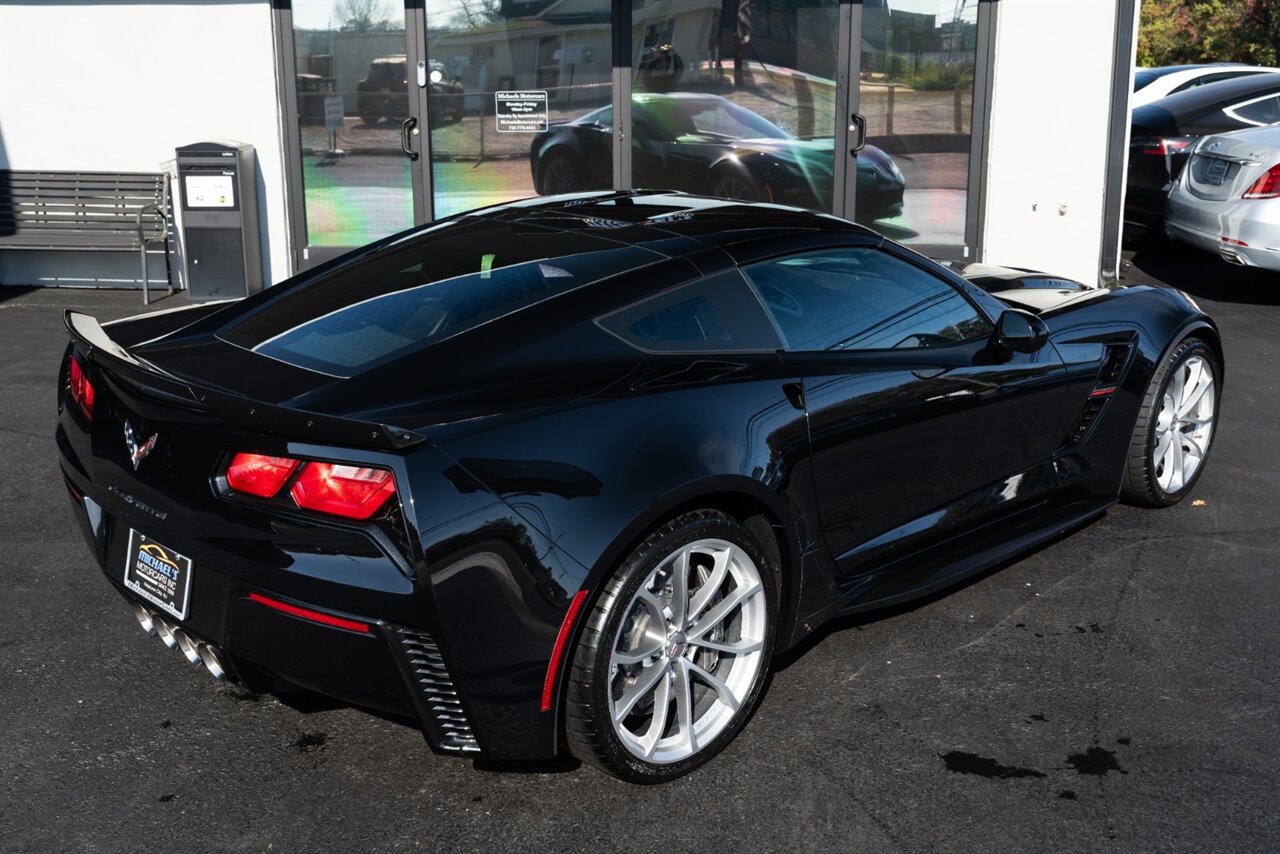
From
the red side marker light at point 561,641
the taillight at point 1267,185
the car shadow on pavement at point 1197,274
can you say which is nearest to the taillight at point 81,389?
the red side marker light at point 561,641

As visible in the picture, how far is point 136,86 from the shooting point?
1025cm

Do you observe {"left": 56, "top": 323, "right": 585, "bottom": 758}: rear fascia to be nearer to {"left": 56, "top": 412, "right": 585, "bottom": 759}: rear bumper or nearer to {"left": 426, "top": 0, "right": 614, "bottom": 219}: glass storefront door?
{"left": 56, "top": 412, "right": 585, "bottom": 759}: rear bumper

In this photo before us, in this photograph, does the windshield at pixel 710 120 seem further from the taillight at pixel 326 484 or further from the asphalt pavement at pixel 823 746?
the taillight at pixel 326 484

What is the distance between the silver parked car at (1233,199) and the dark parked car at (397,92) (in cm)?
563

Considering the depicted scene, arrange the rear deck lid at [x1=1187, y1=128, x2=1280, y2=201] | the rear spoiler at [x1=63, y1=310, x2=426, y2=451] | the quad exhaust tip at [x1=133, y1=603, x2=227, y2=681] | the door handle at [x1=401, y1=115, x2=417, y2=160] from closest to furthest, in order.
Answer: the rear spoiler at [x1=63, y1=310, x2=426, y2=451], the quad exhaust tip at [x1=133, y1=603, x2=227, y2=681], the rear deck lid at [x1=1187, y1=128, x2=1280, y2=201], the door handle at [x1=401, y1=115, x2=417, y2=160]

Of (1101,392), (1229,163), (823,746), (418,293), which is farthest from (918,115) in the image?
(823,746)

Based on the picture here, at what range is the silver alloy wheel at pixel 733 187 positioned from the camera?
34.5 feet

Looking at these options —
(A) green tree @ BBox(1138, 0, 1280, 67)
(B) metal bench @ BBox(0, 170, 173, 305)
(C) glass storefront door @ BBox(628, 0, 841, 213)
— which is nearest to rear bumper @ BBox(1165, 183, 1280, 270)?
(C) glass storefront door @ BBox(628, 0, 841, 213)

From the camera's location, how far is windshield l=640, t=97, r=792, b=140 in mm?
10359

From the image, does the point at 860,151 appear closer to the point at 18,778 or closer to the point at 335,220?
the point at 335,220

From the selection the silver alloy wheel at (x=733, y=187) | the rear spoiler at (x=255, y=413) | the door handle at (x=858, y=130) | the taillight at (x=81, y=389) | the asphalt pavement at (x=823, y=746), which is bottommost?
the asphalt pavement at (x=823, y=746)

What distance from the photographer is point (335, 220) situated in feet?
34.6

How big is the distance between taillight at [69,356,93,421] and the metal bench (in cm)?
679

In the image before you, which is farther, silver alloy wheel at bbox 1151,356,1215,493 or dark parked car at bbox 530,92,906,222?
dark parked car at bbox 530,92,906,222
